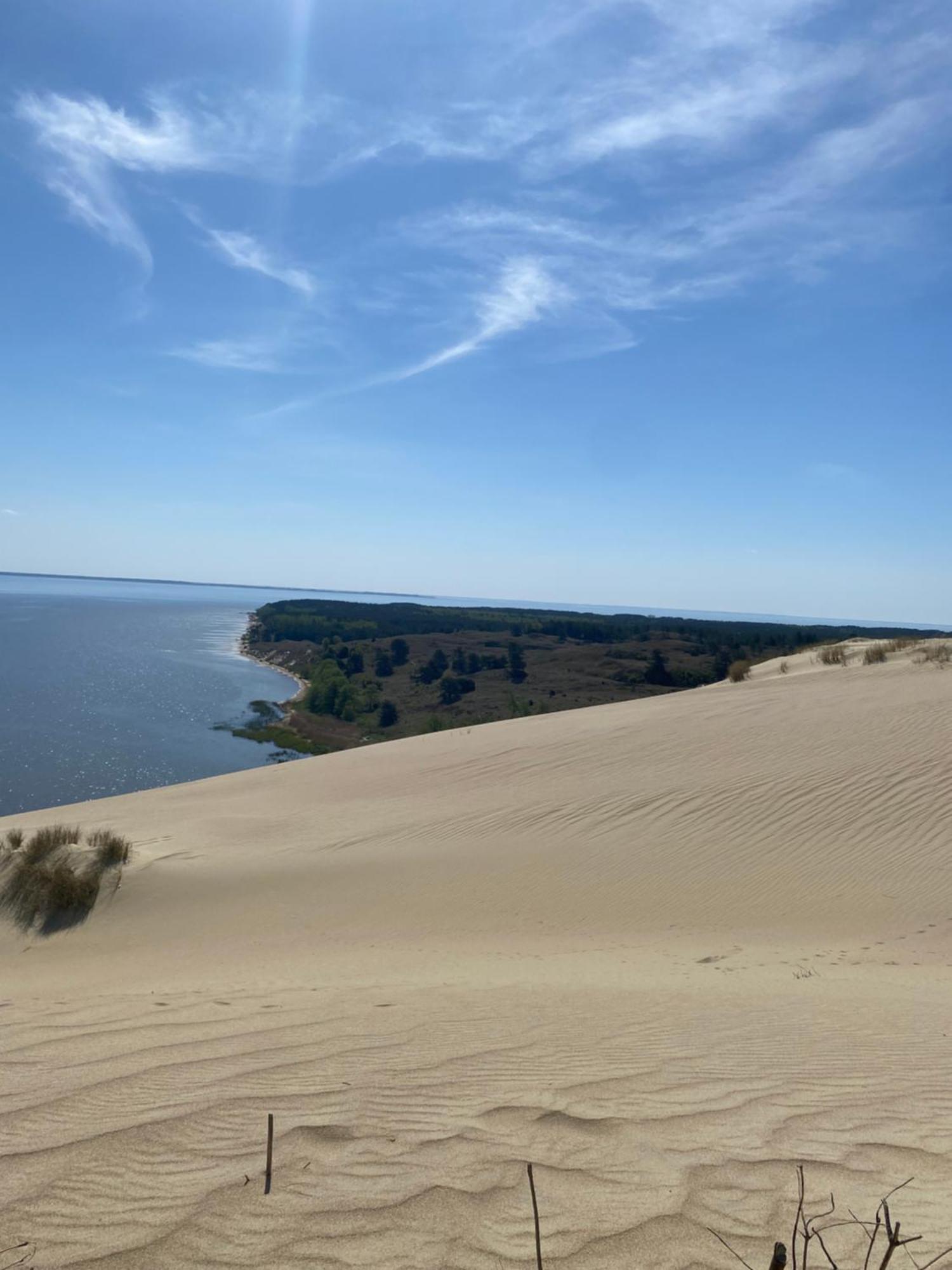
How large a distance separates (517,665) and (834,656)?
2782 centimetres

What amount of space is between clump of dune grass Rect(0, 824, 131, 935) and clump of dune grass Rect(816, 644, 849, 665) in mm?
15792

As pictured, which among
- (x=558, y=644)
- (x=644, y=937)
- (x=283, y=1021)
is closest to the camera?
(x=283, y=1021)

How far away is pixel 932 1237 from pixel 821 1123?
0.77m

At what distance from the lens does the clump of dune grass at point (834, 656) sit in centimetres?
1867

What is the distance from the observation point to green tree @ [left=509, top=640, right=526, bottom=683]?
43284 millimetres

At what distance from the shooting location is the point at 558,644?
209ft

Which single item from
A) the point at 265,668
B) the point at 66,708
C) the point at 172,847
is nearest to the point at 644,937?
the point at 172,847

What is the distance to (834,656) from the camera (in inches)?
752

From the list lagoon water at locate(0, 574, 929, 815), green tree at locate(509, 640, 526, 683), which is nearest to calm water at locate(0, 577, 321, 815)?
lagoon water at locate(0, 574, 929, 815)

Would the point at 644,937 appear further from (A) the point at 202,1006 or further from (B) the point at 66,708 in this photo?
(B) the point at 66,708

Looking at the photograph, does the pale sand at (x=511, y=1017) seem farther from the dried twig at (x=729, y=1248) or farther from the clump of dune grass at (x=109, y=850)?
the clump of dune grass at (x=109, y=850)

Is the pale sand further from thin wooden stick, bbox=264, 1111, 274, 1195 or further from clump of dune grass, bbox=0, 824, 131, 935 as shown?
clump of dune grass, bbox=0, 824, 131, 935

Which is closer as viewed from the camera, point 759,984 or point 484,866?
point 759,984

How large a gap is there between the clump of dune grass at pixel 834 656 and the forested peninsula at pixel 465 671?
78.7 inches
